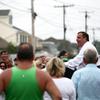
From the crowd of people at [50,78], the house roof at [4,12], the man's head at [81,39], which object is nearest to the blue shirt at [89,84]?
the crowd of people at [50,78]

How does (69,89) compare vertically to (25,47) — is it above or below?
below

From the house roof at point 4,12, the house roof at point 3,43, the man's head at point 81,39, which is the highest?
the man's head at point 81,39

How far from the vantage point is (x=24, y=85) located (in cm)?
689

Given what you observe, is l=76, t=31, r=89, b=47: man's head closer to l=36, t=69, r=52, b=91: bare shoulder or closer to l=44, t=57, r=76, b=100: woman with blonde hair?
l=44, t=57, r=76, b=100: woman with blonde hair

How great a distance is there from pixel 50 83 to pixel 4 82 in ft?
1.98

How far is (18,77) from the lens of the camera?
6.89 metres

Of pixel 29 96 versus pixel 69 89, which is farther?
pixel 69 89

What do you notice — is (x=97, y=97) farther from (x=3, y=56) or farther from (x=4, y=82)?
(x=3, y=56)

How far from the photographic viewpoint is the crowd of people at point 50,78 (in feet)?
22.7

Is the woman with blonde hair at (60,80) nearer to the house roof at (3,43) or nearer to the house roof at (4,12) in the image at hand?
the house roof at (3,43)

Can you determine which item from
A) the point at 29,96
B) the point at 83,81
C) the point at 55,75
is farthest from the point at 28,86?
the point at 83,81

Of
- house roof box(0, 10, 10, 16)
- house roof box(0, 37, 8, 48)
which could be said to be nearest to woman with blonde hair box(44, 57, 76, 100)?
house roof box(0, 37, 8, 48)

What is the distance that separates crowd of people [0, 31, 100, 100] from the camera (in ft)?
22.7

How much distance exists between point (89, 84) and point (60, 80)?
59 cm
